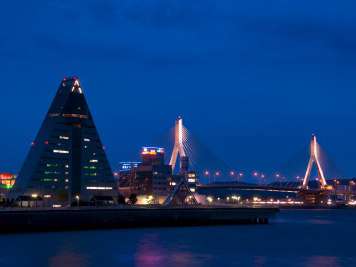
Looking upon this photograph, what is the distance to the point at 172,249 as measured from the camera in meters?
44.5

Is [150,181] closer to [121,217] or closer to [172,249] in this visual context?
[121,217]

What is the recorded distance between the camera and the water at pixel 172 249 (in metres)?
37.8

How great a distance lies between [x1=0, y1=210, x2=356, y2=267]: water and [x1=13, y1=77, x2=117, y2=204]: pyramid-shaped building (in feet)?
129

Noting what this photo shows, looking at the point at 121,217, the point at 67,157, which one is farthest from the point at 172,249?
the point at 67,157

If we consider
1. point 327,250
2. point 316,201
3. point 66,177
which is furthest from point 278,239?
point 316,201

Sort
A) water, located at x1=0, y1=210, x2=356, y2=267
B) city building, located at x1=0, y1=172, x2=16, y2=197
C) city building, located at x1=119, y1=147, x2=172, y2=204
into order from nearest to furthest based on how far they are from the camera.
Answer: water, located at x1=0, y1=210, x2=356, y2=267 → city building, located at x1=0, y1=172, x2=16, y2=197 → city building, located at x1=119, y1=147, x2=172, y2=204

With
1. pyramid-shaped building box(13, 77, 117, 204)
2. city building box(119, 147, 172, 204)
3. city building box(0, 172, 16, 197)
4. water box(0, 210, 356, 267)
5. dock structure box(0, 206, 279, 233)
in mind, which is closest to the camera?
water box(0, 210, 356, 267)

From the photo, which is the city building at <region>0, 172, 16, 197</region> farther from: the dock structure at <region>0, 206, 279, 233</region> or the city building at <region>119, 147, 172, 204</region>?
the dock structure at <region>0, 206, 279, 233</region>

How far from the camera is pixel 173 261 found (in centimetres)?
3803

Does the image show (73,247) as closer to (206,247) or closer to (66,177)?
(206,247)

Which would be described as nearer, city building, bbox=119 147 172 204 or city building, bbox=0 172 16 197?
city building, bbox=0 172 16 197

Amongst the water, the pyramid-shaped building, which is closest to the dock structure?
the water

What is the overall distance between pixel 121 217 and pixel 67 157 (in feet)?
109

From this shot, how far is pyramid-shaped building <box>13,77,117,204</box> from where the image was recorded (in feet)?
319
